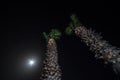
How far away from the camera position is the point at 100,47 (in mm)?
26141

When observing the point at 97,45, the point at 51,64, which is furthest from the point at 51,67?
the point at 97,45

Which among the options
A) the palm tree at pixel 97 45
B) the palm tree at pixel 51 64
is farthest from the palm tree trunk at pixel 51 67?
the palm tree at pixel 97 45

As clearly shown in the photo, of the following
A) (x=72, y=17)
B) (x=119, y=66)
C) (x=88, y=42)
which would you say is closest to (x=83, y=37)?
(x=88, y=42)

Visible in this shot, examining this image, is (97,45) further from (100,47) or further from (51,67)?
(51,67)

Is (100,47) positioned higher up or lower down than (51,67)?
higher up

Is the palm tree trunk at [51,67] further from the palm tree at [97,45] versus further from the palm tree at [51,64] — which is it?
the palm tree at [97,45]

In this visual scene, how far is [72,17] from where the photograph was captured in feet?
95.1

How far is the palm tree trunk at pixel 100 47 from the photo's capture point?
2489 cm

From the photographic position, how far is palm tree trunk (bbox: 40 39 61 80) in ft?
81.3

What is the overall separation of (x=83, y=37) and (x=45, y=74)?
6151 millimetres

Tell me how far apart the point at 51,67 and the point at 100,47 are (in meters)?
5.68

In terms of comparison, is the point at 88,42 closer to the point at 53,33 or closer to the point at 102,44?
the point at 102,44

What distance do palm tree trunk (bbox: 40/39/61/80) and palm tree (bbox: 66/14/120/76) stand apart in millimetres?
3634

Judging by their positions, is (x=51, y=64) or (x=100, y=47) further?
(x=100, y=47)
